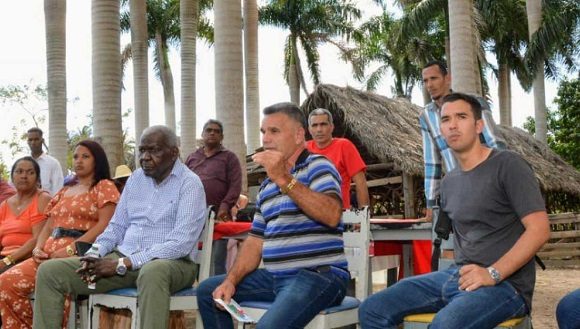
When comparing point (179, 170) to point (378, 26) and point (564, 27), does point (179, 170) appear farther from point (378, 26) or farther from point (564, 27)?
point (378, 26)

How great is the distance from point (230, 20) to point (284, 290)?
737cm

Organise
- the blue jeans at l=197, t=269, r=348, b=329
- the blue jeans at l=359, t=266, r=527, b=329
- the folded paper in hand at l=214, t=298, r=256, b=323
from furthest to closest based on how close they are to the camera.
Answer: the folded paper in hand at l=214, t=298, r=256, b=323
the blue jeans at l=197, t=269, r=348, b=329
the blue jeans at l=359, t=266, r=527, b=329

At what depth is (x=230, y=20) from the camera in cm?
1035

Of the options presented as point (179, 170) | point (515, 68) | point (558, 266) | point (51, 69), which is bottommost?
point (558, 266)

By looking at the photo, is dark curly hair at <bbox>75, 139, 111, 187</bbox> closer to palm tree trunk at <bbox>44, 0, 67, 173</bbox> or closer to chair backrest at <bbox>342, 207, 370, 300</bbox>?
chair backrest at <bbox>342, 207, 370, 300</bbox>

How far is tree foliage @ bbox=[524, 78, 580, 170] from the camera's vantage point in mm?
31312

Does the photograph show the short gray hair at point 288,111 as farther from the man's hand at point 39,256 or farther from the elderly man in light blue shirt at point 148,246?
the man's hand at point 39,256

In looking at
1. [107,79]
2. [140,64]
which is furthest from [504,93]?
[107,79]

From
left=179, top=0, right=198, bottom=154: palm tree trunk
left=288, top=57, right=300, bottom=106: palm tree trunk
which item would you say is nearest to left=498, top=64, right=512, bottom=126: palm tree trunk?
left=288, top=57, right=300, bottom=106: palm tree trunk

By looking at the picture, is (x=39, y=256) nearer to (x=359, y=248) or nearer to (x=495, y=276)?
(x=359, y=248)

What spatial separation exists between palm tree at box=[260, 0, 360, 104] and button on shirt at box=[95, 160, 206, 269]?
84.5 feet

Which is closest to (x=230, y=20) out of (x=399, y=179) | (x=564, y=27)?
(x=399, y=179)

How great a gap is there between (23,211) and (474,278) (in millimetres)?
4649

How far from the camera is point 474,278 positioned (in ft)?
10.6
